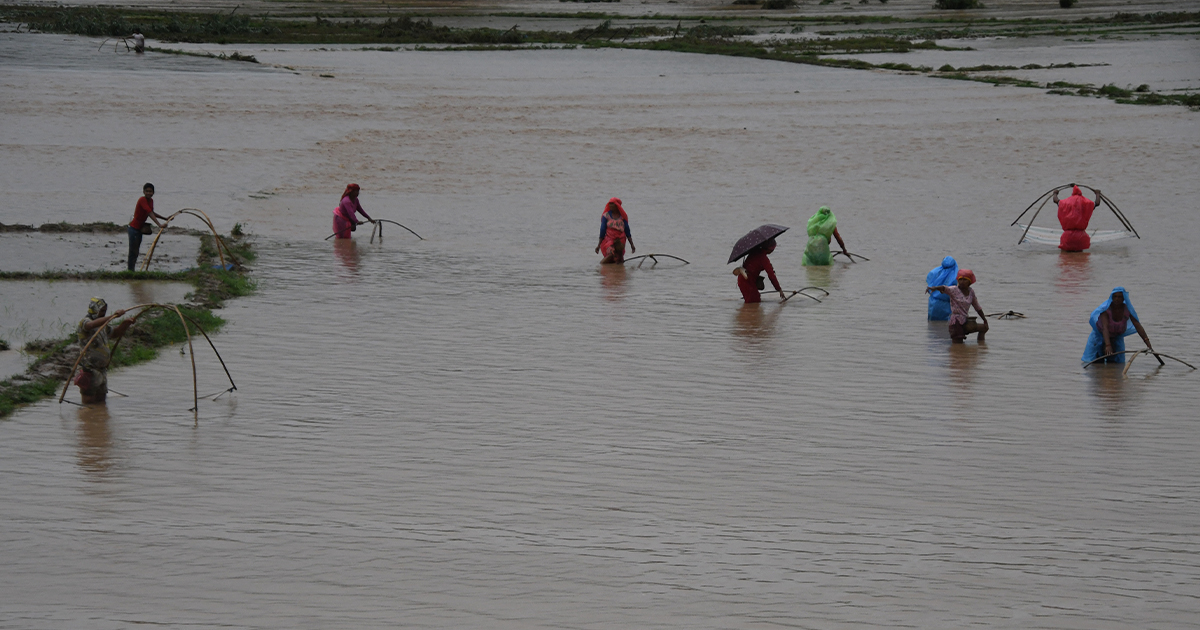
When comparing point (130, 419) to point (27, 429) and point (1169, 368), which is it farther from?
point (1169, 368)

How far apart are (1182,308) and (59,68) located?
143 ft

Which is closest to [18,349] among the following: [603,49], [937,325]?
[937,325]

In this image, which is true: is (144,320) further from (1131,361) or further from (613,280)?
(1131,361)

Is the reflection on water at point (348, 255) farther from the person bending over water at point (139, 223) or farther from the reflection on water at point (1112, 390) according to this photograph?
the reflection on water at point (1112, 390)

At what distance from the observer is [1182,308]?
15656 mm

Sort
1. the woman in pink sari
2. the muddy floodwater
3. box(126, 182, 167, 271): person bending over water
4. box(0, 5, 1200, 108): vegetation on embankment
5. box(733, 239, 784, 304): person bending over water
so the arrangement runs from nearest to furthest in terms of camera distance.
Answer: the muddy floodwater, box(733, 239, 784, 304): person bending over water, box(126, 182, 167, 271): person bending over water, the woman in pink sari, box(0, 5, 1200, 108): vegetation on embankment

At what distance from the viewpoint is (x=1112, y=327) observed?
1252cm

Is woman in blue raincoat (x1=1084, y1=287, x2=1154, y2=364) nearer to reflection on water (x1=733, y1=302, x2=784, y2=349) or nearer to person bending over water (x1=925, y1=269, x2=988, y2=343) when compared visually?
person bending over water (x1=925, y1=269, x2=988, y2=343)

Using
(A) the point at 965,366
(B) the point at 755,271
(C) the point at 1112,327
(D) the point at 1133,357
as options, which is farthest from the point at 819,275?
(D) the point at 1133,357

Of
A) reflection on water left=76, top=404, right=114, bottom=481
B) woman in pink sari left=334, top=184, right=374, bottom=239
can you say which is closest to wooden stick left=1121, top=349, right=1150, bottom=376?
reflection on water left=76, top=404, right=114, bottom=481

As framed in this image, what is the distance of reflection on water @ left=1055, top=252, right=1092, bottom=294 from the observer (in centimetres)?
1725

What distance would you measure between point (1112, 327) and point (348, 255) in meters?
11.6

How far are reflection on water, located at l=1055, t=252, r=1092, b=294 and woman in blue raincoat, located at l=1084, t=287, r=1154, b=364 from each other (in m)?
4.36

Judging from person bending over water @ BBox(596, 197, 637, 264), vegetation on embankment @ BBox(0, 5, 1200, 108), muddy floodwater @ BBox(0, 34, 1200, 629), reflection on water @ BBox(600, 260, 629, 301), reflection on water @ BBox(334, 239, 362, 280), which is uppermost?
vegetation on embankment @ BBox(0, 5, 1200, 108)
